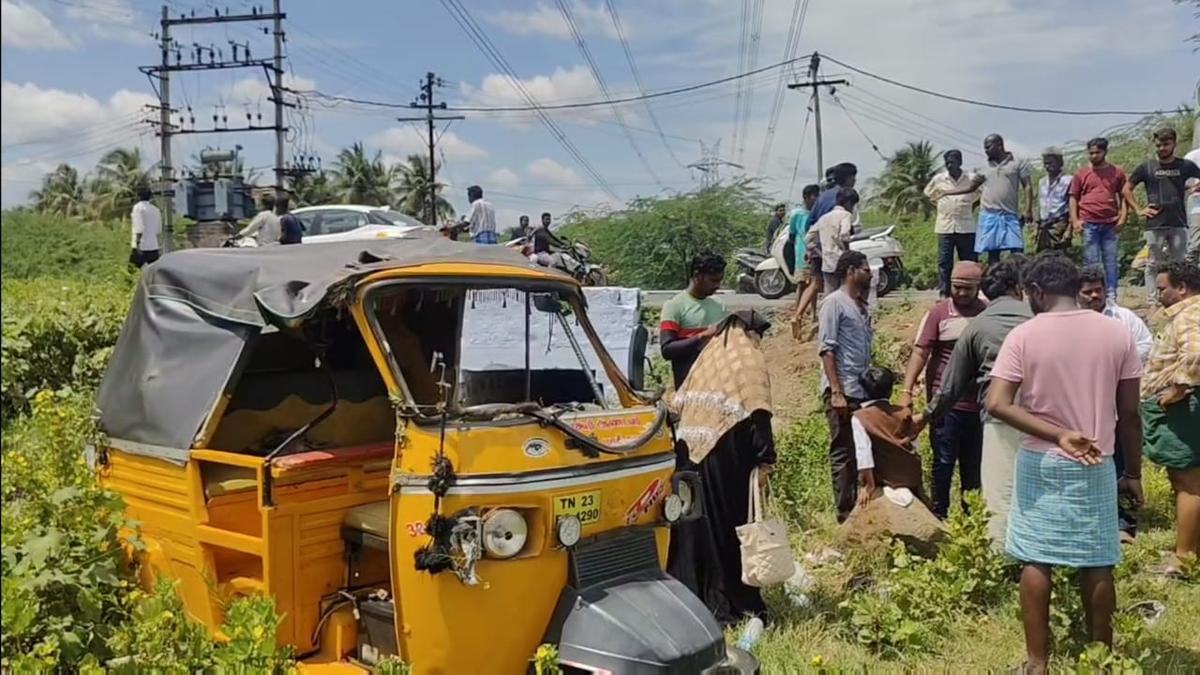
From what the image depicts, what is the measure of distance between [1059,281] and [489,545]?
8.77 feet

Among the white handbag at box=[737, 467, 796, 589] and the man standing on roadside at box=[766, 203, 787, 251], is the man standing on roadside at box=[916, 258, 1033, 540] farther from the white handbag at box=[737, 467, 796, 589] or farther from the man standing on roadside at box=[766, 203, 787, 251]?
the man standing on roadside at box=[766, 203, 787, 251]

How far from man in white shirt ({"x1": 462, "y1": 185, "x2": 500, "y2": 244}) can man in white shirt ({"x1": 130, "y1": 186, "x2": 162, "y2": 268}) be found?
4.38m

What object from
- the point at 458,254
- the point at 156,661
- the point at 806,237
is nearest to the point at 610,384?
the point at 458,254

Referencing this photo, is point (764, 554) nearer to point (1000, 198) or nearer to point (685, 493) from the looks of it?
point (685, 493)

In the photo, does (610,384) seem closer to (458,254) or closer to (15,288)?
(458,254)

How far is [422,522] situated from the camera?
12.2 feet

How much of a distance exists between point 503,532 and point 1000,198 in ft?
28.8

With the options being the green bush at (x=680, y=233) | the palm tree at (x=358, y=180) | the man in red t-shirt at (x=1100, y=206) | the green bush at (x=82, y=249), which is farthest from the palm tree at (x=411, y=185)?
the man in red t-shirt at (x=1100, y=206)

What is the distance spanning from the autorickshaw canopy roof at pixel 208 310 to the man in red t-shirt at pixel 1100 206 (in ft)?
24.7

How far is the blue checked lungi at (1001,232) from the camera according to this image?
35.9 feet

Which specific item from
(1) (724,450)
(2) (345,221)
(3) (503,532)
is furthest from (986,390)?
(2) (345,221)

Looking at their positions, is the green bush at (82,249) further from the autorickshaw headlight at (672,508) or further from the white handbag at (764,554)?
the autorickshaw headlight at (672,508)

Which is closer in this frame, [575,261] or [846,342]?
[846,342]

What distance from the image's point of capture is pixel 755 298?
1708 cm
